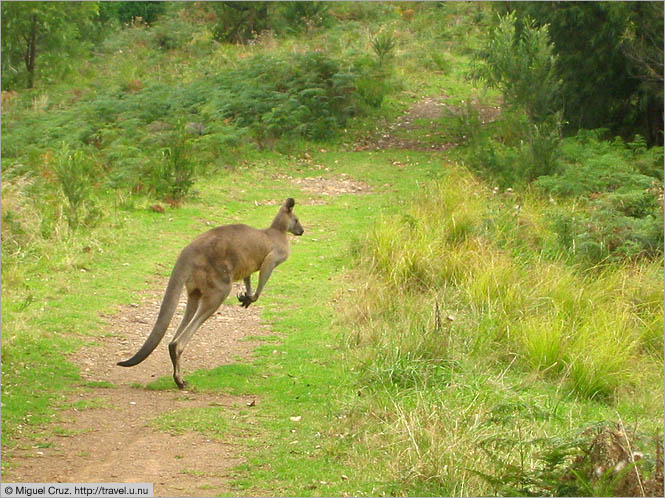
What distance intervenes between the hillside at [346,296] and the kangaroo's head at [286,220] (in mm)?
1011

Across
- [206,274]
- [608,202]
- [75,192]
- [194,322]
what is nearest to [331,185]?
[75,192]

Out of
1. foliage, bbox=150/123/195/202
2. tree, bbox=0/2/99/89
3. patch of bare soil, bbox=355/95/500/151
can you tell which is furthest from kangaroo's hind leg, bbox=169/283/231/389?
tree, bbox=0/2/99/89

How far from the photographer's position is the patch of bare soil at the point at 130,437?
5910 mm

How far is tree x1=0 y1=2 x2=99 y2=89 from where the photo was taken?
2777 centimetres

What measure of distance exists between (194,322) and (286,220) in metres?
2.46

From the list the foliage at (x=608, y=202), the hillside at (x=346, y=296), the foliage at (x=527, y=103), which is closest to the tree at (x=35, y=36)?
the hillside at (x=346, y=296)

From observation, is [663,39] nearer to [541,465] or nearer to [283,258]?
[283,258]

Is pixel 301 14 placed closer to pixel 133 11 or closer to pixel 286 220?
pixel 133 11

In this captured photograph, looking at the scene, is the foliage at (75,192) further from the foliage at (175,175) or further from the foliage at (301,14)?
→ the foliage at (301,14)

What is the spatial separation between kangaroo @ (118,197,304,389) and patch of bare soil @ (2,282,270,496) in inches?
17.8

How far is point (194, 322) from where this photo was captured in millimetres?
8250

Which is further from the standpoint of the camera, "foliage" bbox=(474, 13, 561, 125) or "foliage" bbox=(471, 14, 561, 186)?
"foliage" bbox=(474, 13, 561, 125)

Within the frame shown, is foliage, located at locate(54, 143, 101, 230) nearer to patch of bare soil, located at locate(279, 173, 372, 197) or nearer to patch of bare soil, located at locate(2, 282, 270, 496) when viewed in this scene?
patch of bare soil, located at locate(2, 282, 270, 496)

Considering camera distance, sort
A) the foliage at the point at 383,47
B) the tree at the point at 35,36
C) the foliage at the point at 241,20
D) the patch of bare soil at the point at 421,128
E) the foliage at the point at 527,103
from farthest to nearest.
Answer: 1. the foliage at the point at 241,20
2. the tree at the point at 35,36
3. the foliage at the point at 383,47
4. the patch of bare soil at the point at 421,128
5. the foliage at the point at 527,103
